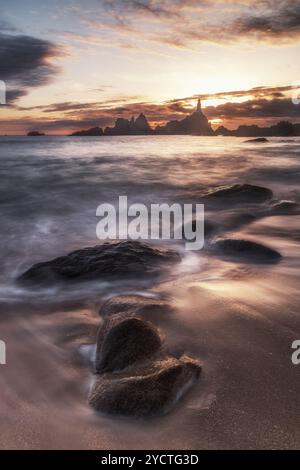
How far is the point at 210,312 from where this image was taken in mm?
3973

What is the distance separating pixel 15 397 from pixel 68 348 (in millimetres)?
744

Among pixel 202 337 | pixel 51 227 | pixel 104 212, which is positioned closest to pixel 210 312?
pixel 202 337

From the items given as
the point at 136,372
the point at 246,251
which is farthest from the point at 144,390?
the point at 246,251

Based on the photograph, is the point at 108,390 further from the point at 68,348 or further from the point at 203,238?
the point at 203,238

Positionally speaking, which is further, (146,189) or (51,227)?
(146,189)

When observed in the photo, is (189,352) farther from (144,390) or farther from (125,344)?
(144,390)

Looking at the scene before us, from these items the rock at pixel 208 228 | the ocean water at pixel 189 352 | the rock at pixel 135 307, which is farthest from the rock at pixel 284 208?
the rock at pixel 135 307

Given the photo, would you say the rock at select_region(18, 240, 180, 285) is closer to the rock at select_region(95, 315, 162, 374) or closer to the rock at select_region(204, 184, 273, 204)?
the rock at select_region(95, 315, 162, 374)

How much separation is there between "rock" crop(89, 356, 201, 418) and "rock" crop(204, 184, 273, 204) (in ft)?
29.5

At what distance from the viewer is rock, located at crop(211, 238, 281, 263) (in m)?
5.89

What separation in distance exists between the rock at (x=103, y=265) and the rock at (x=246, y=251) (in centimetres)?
89

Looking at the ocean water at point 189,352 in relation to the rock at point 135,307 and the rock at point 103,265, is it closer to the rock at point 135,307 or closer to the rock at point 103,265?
the rock at point 135,307

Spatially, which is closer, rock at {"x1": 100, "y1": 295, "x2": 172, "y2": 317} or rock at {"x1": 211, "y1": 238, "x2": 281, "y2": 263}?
rock at {"x1": 100, "y1": 295, "x2": 172, "y2": 317}

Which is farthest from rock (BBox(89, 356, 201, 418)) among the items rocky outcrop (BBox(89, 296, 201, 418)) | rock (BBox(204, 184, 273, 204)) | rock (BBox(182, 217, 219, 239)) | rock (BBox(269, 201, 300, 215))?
rock (BBox(204, 184, 273, 204))
